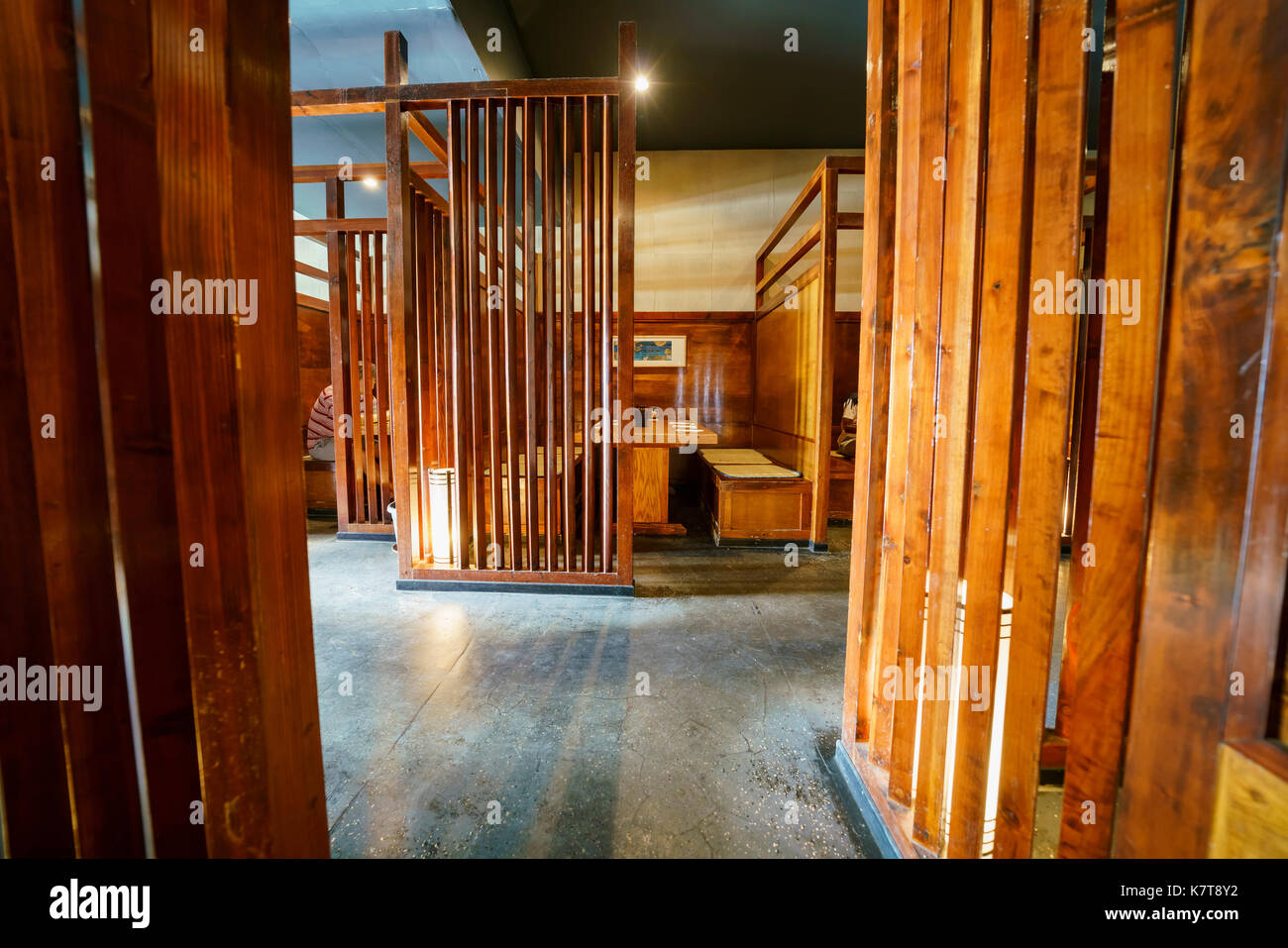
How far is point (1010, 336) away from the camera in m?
1.07

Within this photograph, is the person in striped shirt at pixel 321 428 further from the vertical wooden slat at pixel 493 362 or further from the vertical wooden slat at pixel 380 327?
the vertical wooden slat at pixel 493 362

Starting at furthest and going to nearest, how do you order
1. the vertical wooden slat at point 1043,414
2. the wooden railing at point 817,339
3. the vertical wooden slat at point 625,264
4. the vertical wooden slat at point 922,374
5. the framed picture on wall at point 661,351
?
1. the framed picture on wall at point 661,351
2. the wooden railing at point 817,339
3. the vertical wooden slat at point 625,264
4. the vertical wooden slat at point 922,374
5. the vertical wooden slat at point 1043,414

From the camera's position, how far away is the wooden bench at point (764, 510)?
4680mm

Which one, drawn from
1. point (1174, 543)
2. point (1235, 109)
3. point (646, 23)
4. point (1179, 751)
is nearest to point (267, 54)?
point (1235, 109)

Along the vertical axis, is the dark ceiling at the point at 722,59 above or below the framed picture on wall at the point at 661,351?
above

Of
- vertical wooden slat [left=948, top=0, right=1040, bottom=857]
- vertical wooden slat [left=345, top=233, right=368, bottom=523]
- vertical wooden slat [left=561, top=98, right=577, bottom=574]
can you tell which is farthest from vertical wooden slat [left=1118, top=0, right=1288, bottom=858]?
vertical wooden slat [left=345, top=233, right=368, bottom=523]

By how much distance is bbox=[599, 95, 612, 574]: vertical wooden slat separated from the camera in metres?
3.21

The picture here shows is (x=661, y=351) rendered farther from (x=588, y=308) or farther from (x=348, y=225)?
(x=348, y=225)

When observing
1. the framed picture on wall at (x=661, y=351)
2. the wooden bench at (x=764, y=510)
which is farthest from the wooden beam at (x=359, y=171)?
the wooden bench at (x=764, y=510)

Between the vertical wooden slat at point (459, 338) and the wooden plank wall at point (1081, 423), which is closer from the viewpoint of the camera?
the wooden plank wall at point (1081, 423)

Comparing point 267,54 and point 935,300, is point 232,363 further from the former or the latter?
point 935,300

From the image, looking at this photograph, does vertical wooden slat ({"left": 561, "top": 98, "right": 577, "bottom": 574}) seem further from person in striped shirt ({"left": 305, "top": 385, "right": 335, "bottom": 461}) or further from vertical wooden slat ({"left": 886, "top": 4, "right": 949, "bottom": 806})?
person in striped shirt ({"left": 305, "top": 385, "right": 335, "bottom": 461})

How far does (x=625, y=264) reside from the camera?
10.8 feet

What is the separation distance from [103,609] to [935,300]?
1904 millimetres
